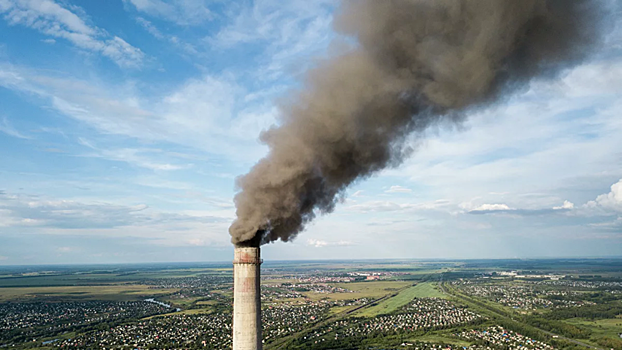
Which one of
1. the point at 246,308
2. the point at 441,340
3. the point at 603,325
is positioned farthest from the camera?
the point at 603,325

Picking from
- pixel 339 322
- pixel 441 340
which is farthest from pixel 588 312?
pixel 339 322

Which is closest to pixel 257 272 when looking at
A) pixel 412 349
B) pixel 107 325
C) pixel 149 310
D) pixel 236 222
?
pixel 236 222

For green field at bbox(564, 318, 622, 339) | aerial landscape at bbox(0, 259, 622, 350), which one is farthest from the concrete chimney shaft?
green field at bbox(564, 318, 622, 339)

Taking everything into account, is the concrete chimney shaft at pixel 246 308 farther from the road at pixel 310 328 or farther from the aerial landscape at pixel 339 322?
the aerial landscape at pixel 339 322

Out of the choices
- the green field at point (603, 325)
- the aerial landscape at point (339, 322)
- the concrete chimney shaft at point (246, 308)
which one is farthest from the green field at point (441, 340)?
the concrete chimney shaft at point (246, 308)

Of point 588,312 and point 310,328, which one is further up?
point 310,328

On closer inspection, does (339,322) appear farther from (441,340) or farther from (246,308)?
(246,308)

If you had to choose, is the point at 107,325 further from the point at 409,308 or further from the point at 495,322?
the point at 495,322

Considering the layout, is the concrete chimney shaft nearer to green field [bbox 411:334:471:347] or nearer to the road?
the road
